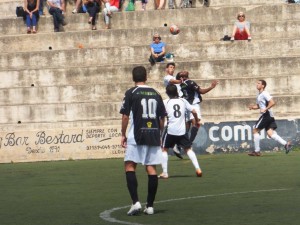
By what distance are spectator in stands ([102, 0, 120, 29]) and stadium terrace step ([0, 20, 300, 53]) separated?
682 mm

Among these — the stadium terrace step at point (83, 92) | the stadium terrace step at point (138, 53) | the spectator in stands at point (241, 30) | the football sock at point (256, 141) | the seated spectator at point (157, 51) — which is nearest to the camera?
the football sock at point (256, 141)

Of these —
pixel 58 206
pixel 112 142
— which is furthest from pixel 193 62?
pixel 58 206

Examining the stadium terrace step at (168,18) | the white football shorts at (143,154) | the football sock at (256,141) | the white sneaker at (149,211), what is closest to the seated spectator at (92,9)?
the stadium terrace step at (168,18)

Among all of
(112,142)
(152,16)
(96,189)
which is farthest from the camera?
(152,16)

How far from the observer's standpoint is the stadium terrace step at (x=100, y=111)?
30828 mm

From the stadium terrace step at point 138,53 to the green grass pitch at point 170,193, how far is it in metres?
8.86

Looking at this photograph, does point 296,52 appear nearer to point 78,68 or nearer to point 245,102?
point 245,102

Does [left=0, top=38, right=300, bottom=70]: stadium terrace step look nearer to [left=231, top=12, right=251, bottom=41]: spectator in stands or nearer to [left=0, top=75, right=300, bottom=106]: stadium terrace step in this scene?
[left=231, top=12, right=251, bottom=41]: spectator in stands

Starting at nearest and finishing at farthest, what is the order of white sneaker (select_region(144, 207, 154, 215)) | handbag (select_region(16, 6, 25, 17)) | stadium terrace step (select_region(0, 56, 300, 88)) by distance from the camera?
white sneaker (select_region(144, 207, 154, 215))
stadium terrace step (select_region(0, 56, 300, 88))
handbag (select_region(16, 6, 25, 17))

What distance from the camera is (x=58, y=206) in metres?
14.7

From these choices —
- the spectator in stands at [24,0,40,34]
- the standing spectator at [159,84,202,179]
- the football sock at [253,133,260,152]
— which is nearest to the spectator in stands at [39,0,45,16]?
the spectator in stands at [24,0,40,34]

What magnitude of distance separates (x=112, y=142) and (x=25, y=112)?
5.16 metres

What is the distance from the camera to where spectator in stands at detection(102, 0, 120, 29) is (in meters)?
36.1

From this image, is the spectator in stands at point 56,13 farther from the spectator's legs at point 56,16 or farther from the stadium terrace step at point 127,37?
the stadium terrace step at point 127,37
